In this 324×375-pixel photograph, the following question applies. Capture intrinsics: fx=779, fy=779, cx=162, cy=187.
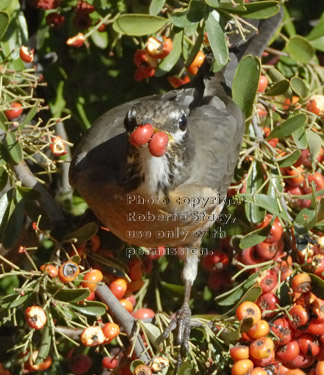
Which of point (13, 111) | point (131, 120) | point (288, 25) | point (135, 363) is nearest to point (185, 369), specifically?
point (135, 363)

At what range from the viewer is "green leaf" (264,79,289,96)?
8.41 feet

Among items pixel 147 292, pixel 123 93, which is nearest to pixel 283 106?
pixel 123 93

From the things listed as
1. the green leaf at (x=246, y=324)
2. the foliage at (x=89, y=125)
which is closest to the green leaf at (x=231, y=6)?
the foliage at (x=89, y=125)

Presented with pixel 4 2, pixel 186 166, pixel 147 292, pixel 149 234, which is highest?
pixel 4 2

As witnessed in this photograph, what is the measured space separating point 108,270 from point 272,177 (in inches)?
23.2

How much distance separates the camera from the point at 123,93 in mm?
2891

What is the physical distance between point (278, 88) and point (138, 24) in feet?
1.69

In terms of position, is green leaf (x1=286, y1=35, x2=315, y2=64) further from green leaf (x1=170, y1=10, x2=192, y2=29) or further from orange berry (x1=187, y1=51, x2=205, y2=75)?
green leaf (x1=170, y1=10, x2=192, y2=29)

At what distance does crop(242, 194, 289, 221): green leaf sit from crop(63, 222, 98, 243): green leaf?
0.46 meters

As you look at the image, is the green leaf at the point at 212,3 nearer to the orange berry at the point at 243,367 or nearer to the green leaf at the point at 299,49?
the green leaf at the point at 299,49

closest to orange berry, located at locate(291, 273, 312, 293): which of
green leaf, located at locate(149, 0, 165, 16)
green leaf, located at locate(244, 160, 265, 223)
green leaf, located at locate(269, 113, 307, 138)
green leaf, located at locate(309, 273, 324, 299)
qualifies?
green leaf, located at locate(309, 273, 324, 299)

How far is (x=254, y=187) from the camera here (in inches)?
97.1

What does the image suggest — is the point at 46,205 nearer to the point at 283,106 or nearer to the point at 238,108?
the point at 238,108

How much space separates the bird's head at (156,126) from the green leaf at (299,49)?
2.08 ft
